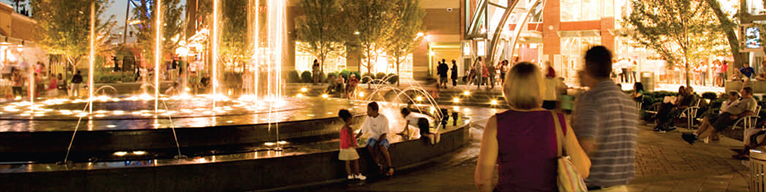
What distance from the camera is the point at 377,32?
105 ft

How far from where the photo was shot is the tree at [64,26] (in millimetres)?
34062

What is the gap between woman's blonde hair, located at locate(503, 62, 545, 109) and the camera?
3.38 m

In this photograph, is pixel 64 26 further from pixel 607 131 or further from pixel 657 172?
pixel 607 131

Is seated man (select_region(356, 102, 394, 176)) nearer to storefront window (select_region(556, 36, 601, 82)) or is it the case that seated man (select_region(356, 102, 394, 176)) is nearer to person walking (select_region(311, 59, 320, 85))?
person walking (select_region(311, 59, 320, 85))

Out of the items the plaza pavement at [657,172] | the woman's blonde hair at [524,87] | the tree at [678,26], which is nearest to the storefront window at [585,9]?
the tree at [678,26]

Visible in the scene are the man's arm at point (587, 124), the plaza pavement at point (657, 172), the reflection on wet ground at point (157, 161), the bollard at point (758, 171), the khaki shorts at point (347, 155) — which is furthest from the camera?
the khaki shorts at point (347, 155)

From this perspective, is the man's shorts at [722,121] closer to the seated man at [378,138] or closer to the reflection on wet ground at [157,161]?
the seated man at [378,138]

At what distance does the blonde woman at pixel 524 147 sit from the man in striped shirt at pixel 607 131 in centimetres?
40

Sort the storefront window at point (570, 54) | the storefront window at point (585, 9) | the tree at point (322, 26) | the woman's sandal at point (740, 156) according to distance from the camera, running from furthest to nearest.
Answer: the storefront window at point (570, 54), the storefront window at point (585, 9), the tree at point (322, 26), the woman's sandal at point (740, 156)

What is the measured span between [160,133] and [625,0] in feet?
112

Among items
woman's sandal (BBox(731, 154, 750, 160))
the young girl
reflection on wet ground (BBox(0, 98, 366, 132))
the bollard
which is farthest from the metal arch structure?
the bollard

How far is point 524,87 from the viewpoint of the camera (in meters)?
3.40

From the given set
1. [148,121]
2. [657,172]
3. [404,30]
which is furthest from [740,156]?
[404,30]

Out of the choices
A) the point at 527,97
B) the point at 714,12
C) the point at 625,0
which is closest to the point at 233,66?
the point at 625,0
